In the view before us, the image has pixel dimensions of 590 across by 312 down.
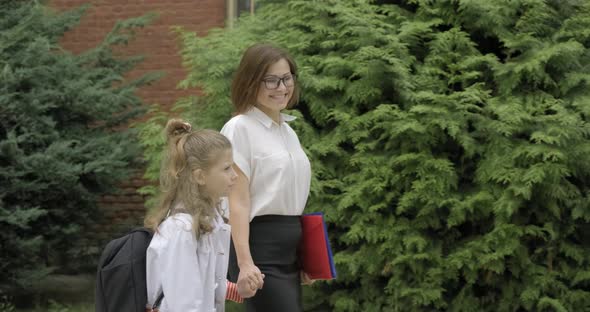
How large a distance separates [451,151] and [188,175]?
3878 millimetres

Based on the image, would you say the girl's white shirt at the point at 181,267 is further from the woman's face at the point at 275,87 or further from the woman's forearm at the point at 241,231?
the woman's face at the point at 275,87

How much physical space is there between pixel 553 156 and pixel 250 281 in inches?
127

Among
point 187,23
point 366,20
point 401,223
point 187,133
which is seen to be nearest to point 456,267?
point 401,223

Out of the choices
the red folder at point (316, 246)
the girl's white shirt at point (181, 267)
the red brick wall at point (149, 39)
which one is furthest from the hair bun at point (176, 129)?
the red brick wall at point (149, 39)

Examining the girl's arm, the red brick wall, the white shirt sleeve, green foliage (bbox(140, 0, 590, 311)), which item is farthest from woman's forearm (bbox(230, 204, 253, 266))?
the red brick wall

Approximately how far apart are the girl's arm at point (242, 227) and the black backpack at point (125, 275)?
1.87ft

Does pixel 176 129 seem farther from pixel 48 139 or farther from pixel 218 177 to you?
pixel 48 139

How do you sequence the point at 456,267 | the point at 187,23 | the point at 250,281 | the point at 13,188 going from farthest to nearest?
the point at 187,23 < the point at 13,188 < the point at 456,267 < the point at 250,281

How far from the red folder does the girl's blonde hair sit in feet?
2.14

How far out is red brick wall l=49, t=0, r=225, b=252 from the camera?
10055 millimetres

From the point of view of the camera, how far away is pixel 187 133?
3188 millimetres

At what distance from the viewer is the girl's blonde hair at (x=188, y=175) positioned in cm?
300

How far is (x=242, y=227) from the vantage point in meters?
3.48

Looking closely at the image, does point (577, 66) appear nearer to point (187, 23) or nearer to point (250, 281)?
point (250, 281)
